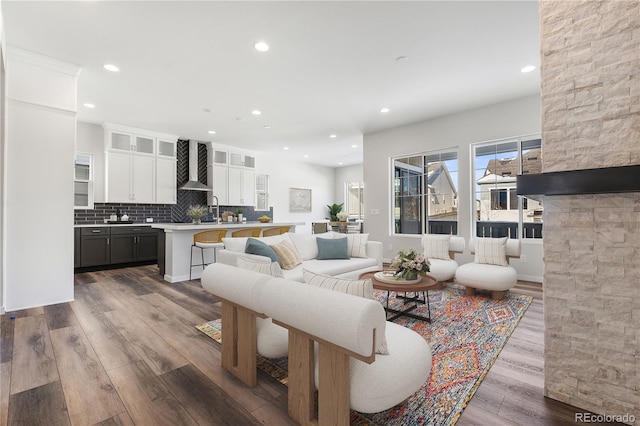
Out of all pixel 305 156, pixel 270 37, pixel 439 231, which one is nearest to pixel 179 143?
pixel 305 156

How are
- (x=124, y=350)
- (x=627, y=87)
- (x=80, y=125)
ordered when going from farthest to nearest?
(x=80, y=125), (x=124, y=350), (x=627, y=87)

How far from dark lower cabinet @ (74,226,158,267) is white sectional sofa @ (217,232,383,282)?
3546 millimetres

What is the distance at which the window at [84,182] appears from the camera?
19.3ft

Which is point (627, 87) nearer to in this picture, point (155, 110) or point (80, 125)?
point (155, 110)

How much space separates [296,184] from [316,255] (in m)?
5.76

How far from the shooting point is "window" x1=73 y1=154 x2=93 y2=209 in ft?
19.3

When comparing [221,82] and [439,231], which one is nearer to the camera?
[221,82]

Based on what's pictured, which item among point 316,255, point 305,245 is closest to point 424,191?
point 316,255

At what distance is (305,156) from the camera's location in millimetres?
9164

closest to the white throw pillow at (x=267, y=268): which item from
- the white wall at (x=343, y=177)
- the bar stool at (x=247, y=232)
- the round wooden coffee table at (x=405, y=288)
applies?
the round wooden coffee table at (x=405, y=288)

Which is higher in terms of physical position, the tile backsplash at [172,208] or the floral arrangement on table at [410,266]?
the tile backsplash at [172,208]

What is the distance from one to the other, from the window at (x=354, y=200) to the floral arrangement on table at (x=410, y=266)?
7557 mm

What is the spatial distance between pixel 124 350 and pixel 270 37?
3240 mm

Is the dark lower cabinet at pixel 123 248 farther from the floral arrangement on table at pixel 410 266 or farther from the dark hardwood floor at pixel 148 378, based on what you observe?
the floral arrangement on table at pixel 410 266
